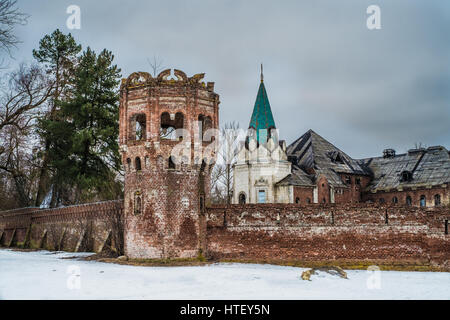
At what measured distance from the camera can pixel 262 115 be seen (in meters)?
37.4

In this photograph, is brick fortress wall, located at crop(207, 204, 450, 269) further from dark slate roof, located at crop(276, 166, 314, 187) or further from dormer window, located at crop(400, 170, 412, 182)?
dormer window, located at crop(400, 170, 412, 182)

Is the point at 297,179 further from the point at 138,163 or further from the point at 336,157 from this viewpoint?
the point at 138,163

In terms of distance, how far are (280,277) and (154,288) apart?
4.62 m

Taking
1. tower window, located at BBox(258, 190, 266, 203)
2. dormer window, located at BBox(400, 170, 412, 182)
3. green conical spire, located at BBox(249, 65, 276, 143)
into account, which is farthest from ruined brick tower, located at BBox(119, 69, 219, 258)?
dormer window, located at BBox(400, 170, 412, 182)

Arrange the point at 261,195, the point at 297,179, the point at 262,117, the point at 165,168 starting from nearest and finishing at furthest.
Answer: the point at 165,168, the point at 261,195, the point at 297,179, the point at 262,117

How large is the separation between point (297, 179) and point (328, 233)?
16.1 m

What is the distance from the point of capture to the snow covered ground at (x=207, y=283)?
48.4 feet

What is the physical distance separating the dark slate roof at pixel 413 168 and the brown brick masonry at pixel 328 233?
21.0 m

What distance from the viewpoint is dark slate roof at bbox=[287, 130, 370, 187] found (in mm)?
38812

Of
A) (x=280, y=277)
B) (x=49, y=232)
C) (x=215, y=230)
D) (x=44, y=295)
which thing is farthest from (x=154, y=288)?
(x=49, y=232)

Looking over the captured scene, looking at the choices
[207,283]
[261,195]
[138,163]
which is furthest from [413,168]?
[207,283]

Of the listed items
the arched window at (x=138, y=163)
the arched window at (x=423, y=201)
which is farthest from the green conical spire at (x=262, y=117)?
the arched window at (x=138, y=163)

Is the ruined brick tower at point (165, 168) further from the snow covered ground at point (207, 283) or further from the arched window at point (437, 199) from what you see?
the arched window at point (437, 199)
